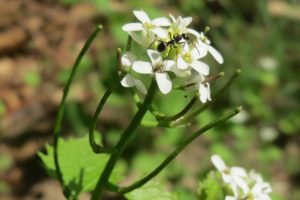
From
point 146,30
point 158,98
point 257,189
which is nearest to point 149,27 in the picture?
point 146,30

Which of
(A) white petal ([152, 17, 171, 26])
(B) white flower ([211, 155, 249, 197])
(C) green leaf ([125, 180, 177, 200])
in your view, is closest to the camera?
(A) white petal ([152, 17, 171, 26])

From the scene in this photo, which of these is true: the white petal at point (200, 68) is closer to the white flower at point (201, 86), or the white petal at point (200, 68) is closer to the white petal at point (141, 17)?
the white flower at point (201, 86)

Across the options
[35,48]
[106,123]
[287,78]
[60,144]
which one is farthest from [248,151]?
[60,144]

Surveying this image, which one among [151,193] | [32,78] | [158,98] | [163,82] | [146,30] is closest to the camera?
[163,82]

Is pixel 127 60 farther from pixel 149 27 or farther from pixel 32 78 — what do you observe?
pixel 32 78

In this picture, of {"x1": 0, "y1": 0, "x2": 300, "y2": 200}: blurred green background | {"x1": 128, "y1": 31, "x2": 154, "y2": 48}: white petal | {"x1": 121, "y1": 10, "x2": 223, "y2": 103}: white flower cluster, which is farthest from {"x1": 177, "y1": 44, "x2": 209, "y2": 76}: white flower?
{"x1": 0, "y1": 0, "x2": 300, "y2": 200}: blurred green background

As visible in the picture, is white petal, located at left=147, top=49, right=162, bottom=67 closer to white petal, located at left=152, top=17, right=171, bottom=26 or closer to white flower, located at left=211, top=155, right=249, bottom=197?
white petal, located at left=152, top=17, right=171, bottom=26
